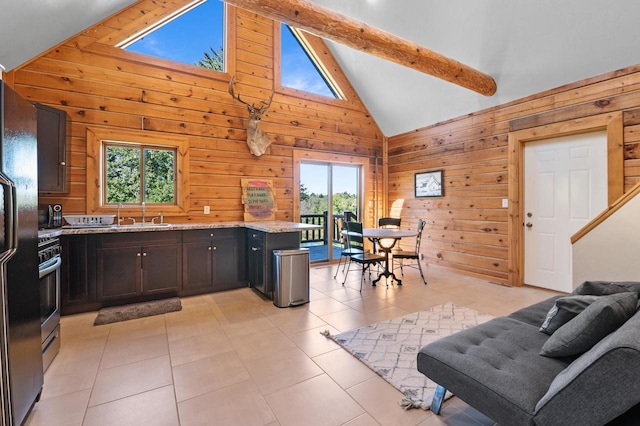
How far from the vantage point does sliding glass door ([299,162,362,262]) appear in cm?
568

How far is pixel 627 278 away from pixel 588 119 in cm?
193

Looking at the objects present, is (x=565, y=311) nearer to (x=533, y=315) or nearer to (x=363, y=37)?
(x=533, y=315)

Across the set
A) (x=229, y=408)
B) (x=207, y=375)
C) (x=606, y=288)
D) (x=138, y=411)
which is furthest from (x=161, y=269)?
(x=606, y=288)

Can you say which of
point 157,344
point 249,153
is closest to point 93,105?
point 249,153

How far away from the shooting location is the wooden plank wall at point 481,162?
3.41m

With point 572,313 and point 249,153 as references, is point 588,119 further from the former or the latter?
point 249,153

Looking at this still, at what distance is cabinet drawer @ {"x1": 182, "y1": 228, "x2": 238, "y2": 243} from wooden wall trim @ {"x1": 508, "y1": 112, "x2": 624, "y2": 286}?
3.98m

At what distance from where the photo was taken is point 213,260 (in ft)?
12.9

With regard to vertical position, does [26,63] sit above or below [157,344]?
above

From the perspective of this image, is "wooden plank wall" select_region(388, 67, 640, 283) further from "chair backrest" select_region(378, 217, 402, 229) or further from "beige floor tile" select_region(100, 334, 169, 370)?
"beige floor tile" select_region(100, 334, 169, 370)

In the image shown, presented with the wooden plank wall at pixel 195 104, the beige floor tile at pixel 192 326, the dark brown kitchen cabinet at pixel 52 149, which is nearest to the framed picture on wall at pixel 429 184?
the wooden plank wall at pixel 195 104

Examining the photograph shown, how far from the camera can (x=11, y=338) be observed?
1.45 m

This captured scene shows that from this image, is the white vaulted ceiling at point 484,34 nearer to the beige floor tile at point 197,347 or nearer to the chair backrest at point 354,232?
the chair backrest at point 354,232

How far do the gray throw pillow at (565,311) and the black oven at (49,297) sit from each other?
3.32 metres
